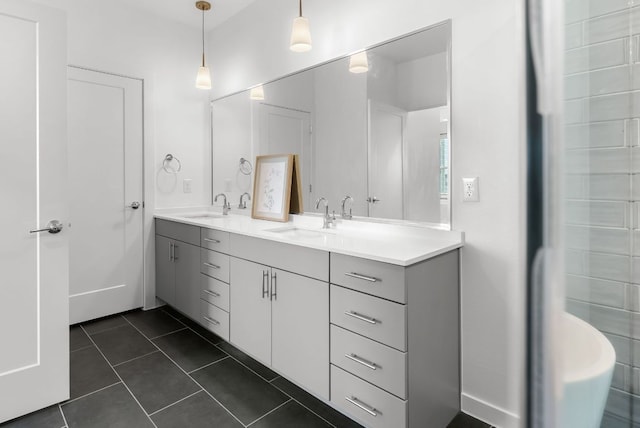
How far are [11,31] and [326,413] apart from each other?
2.38 m

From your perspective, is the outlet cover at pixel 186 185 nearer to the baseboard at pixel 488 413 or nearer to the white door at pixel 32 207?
the white door at pixel 32 207

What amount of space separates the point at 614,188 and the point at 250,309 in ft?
6.14

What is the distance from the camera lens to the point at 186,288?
2.89 m

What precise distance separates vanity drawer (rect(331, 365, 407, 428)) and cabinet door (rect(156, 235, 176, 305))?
6.13 ft

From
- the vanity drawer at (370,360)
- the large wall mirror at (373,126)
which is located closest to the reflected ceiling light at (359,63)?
the large wall mirror at (373,126)

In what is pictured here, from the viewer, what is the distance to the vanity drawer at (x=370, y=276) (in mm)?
1473

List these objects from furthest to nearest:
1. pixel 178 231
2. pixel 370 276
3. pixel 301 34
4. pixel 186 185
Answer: pixel 186 185 < pixel 178 231 < pixel 301 34 < pixel 370 276

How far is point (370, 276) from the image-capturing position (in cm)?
157

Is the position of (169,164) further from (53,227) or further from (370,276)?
(370,276)

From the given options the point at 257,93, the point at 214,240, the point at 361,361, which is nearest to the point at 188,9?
the point at 257,93

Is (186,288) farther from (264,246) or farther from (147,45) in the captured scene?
(147,45)

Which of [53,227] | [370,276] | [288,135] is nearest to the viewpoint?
[370,276]

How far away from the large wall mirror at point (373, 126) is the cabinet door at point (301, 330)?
66 cm

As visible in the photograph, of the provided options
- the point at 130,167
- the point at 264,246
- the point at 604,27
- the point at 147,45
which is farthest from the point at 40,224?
the point at 604,27
